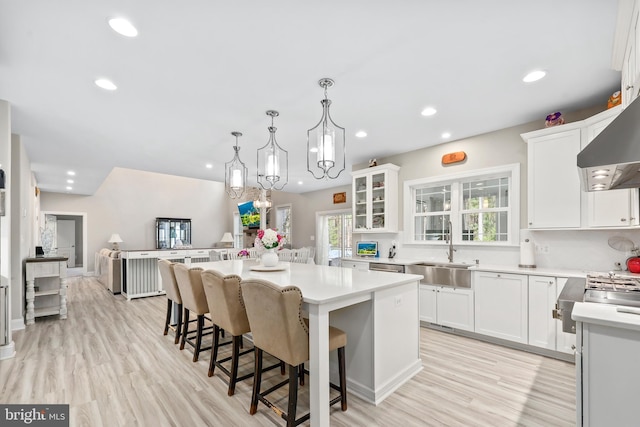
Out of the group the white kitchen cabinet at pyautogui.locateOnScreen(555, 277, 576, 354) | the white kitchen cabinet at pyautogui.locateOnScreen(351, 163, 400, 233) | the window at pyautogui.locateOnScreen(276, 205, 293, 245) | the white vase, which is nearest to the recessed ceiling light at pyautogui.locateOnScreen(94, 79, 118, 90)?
the white vase

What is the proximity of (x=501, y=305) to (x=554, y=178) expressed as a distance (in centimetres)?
149

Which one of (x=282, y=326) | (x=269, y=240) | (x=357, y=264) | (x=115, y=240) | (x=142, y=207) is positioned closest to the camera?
(x=282, y=326)

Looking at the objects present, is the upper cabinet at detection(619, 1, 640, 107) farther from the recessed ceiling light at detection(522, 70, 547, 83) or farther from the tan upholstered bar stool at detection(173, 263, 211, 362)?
the tan upholstered bar stool at detection(173, 263, 211, 362)

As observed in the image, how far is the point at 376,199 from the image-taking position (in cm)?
507

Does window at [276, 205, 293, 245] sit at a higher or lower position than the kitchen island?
higher

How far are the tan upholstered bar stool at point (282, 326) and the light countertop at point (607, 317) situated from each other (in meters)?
1.38

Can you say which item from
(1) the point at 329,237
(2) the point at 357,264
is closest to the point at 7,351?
(2) the point at 357,264

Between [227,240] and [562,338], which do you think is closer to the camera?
[562,338]

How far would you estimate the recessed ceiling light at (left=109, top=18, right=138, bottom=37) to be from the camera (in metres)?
1.87

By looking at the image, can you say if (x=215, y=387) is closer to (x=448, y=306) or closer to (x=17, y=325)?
(x=448, y=306)

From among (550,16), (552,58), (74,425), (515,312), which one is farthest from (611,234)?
(74,425)

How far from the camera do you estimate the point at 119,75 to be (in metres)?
2.53

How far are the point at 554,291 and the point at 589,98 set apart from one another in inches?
77.2

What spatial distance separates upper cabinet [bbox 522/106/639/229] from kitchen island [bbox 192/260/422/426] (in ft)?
5.96
